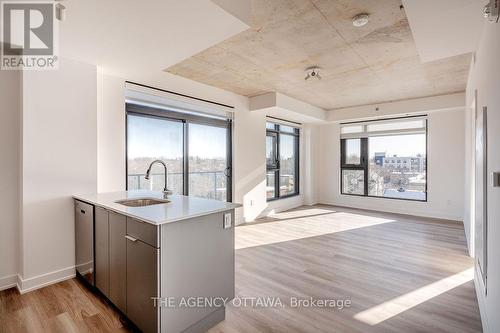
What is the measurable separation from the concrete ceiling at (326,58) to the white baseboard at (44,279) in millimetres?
2874

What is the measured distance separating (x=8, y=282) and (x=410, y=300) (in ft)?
12.8

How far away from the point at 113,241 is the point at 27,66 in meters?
1.95

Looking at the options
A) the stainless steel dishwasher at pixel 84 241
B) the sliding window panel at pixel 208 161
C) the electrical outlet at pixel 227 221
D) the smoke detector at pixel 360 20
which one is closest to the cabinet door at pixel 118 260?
the stainless steel dishwasher at pixel 84 241

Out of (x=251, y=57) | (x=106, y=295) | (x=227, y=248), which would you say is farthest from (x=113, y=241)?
(x=251, y=57)

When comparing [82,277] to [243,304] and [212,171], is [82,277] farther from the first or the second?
[212,171]

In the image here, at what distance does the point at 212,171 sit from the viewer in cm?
473

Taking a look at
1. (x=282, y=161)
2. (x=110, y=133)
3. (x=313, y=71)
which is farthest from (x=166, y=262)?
(x=282, y=161)

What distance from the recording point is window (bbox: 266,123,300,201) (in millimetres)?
6227

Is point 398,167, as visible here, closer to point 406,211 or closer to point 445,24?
point 406,211

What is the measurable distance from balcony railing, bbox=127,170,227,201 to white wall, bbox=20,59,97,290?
87cm

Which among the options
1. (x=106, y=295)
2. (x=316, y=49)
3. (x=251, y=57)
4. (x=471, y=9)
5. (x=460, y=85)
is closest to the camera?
(x=471, y=9)

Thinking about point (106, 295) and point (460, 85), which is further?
point (460, 85)

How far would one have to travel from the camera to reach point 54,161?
2.57 m

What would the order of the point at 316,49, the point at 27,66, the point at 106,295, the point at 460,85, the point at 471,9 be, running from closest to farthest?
the point at 471,9 < the point at 106,295 < the point at 27,66 < the point at 316,49 < the point at 460,85
